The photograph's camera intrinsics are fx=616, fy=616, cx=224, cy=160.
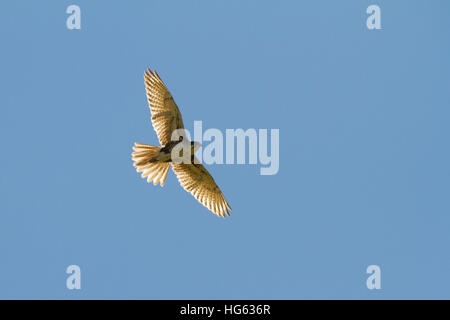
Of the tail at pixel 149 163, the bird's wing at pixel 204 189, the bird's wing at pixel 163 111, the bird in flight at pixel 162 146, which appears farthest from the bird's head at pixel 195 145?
the bird's wing at pixel 204 189

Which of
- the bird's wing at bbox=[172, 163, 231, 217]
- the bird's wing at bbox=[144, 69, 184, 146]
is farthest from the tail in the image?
the bird's wing at bbox=[172, 163, 231, 217]

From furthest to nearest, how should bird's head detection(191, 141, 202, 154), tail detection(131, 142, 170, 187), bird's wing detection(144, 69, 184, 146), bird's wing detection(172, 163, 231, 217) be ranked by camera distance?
bird's wing detection(172, 163, 231, 217) → bird's wing detection(144, 69, 184, 146) → bird's head detection(191, 141, 202, 154) → tail detection(131, 142, 170, 187)

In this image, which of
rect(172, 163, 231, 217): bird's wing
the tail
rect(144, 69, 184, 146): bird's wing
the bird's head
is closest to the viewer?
the tail

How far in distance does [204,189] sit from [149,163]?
96.0 inches

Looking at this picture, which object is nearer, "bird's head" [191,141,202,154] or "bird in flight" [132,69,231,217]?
"bird in flight" [132,69,231,217]

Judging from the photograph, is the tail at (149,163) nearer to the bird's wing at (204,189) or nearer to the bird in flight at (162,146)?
the bird in flight at (162,146)

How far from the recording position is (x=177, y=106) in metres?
15.4

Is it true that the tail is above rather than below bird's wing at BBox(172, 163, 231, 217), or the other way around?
above

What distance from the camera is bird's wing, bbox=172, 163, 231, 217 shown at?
16750mm

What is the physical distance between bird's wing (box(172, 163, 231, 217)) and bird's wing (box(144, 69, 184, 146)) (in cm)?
145

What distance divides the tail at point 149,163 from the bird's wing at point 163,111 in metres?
0.60

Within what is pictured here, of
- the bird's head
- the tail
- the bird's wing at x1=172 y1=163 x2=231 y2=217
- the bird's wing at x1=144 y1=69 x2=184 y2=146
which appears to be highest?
the bird's wing at x1=144 y1=69 x2=184 y2=146

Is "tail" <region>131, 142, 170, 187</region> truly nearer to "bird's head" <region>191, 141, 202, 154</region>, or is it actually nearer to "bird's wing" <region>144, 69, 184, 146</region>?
"bird's wing" <region>144, 69, 184, 146</region>

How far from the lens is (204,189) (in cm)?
1709
